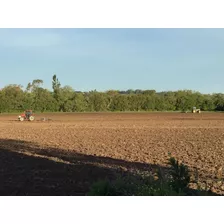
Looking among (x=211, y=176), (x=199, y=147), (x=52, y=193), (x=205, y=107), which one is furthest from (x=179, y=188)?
(x=205, y=107)

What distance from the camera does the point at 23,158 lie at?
10.3 m

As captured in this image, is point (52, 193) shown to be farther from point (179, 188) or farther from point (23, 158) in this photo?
point (23, 158)

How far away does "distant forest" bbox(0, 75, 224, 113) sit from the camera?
58.1 meters

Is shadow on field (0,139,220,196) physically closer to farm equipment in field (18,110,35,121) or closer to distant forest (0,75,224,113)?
farm equipment in field (18,110,35,121)

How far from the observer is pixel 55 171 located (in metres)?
8.07

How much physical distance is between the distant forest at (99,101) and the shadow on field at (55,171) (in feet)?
157

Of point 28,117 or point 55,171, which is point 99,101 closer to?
point 28,117

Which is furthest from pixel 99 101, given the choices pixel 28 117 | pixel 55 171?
pixel 55 171

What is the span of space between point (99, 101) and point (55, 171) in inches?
2036

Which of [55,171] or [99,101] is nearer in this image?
[55,171]

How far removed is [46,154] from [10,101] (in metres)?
48.3

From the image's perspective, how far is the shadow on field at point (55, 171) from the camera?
20.6ft

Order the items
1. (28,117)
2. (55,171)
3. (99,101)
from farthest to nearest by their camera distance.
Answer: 1. (99,101)
2. (28,117)
3. (55,171)

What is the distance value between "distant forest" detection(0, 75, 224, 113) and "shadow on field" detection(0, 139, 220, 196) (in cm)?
4778
